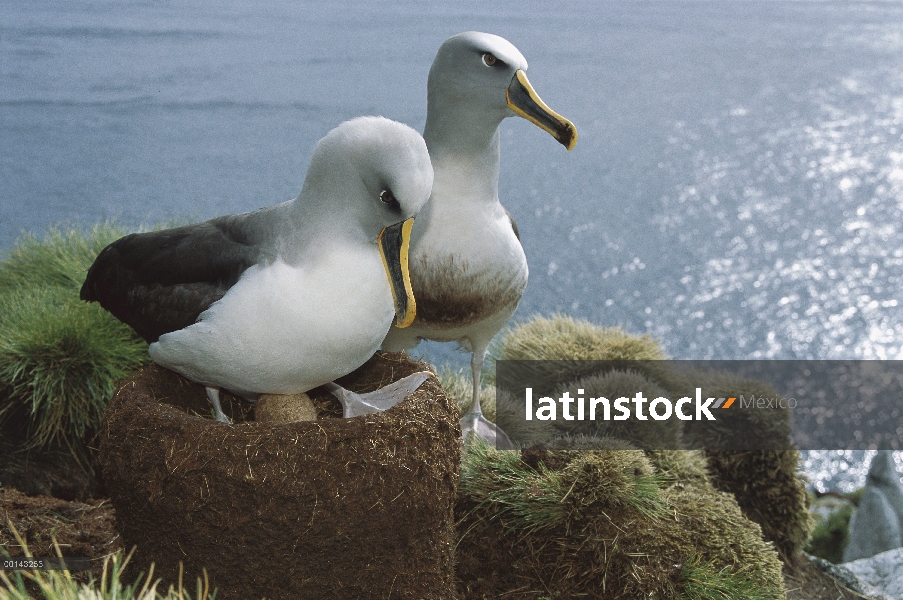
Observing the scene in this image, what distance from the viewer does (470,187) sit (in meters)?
2.92

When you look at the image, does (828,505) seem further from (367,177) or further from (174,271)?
(174,271)

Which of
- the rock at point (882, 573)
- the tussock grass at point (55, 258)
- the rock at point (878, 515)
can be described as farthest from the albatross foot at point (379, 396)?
the rock at point (878, 515)

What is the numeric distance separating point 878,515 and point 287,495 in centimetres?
384

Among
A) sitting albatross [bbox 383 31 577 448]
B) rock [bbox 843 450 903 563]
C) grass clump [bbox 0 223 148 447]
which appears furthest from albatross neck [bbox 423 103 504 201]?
rock [bbox 843 450 903 563]

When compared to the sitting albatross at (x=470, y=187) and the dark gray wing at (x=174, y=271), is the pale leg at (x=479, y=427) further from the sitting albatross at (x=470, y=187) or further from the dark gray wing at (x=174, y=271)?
the dark gray wing at (x=174, y=271)

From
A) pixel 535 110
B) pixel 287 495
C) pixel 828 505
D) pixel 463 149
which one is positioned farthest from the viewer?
pixel 828 505

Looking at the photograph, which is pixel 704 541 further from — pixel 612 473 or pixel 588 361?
pixel 588 361

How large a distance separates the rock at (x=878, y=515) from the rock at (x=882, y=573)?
1.06ft

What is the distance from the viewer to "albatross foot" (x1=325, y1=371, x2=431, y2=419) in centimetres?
253

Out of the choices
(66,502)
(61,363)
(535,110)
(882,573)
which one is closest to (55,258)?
(61,363)

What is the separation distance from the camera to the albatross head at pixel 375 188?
2.17 m

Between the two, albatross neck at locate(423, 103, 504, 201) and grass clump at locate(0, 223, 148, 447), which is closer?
albatross neck at locate(423, 103, 504, 201)

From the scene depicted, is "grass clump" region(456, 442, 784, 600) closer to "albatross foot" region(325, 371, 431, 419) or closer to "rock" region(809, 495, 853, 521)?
"albatross foot" region(325, 371, 431, 419)

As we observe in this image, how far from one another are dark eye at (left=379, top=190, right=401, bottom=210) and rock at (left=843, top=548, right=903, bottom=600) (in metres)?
3.22
